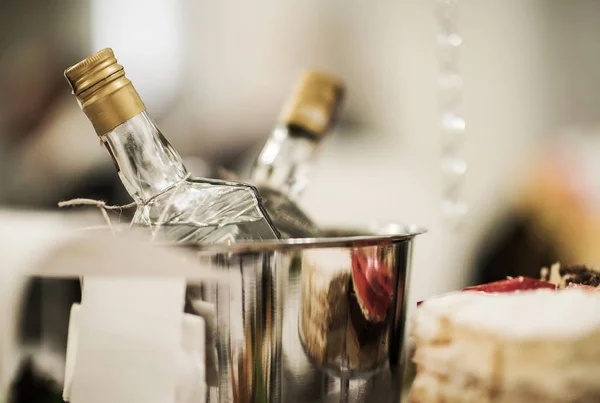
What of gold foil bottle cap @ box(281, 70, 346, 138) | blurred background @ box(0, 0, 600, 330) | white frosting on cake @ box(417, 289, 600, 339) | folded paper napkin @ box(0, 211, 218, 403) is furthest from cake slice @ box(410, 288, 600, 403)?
blurred background @ box(0, 0, 600, 330)

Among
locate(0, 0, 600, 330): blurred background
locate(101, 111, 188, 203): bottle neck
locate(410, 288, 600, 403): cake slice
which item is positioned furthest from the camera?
locate(0, 0, 600, 330): blurred background

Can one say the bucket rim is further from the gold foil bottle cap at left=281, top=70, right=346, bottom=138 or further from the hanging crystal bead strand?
the hanging crystal bead strand

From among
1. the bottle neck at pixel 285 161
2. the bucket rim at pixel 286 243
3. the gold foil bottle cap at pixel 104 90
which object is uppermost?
the gold foil bottle cap at pixel 104 90

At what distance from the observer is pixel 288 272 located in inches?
11.9

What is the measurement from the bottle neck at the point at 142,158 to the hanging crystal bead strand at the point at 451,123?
1.50 feet

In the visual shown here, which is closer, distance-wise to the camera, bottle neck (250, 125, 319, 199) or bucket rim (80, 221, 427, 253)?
bucket rim (80, 221, 427, 253)

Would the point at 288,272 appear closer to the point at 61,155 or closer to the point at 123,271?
the point at 123,271

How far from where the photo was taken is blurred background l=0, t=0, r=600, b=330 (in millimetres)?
728

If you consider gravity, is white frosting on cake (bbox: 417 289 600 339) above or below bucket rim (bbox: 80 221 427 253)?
below

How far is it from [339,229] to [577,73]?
1.25 feet

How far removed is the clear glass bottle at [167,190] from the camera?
0.35m

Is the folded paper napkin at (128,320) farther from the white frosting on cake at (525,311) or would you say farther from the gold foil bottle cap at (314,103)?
the gold foil bottle cap at (314,103)

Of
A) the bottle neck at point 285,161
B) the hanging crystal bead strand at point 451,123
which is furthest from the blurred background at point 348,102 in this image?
the bottle neck at point 285,161

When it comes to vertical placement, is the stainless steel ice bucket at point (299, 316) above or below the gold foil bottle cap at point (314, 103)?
below
